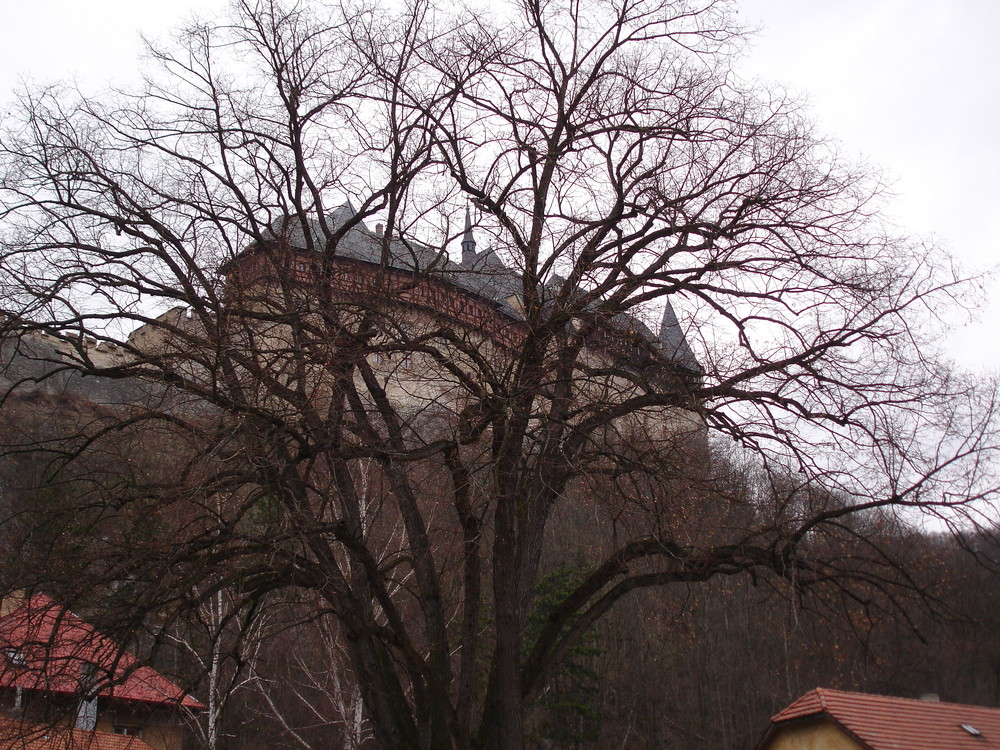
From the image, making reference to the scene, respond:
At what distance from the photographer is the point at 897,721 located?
17.3 m

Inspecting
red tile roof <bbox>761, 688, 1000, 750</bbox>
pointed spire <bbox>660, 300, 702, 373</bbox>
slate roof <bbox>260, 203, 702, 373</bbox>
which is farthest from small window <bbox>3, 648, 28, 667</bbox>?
red tile roof <bbox>761, 688, 1000, 750</bbox>

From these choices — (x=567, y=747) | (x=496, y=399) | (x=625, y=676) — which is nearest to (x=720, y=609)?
(x=625, y=676)

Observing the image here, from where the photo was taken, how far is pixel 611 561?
8.60 m

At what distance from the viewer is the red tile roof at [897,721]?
1652cm

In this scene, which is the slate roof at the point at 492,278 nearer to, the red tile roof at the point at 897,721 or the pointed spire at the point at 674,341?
the pointed spire at the point at 674,341

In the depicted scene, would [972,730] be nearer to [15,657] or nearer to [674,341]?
[674,341]

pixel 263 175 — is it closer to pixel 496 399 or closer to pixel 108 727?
pixel 496 399

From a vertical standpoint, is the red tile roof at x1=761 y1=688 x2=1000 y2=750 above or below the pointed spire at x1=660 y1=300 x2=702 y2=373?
below

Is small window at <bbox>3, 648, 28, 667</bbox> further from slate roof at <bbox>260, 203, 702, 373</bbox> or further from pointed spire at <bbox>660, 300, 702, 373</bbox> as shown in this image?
pointed spire at <bbox>660, 300, 702, 373</bbox>

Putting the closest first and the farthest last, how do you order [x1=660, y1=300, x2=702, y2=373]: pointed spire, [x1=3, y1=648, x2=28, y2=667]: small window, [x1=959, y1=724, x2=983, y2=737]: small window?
[x1=3, y1=648, x2=28, y2=667]: small window
[x1=660, y1=300, x2=702, y2=373]: pointed spire
[x1=959, y1=724, x2=983, y2=737]: small window

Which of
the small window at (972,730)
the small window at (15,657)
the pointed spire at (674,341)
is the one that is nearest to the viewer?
the small window at (15,657)

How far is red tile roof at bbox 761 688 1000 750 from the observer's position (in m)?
16.5

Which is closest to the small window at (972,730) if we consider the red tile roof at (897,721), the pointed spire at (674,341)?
the red tile roof at (897,721)

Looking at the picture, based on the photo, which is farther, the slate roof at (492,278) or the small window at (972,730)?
the small window at (972,730)
